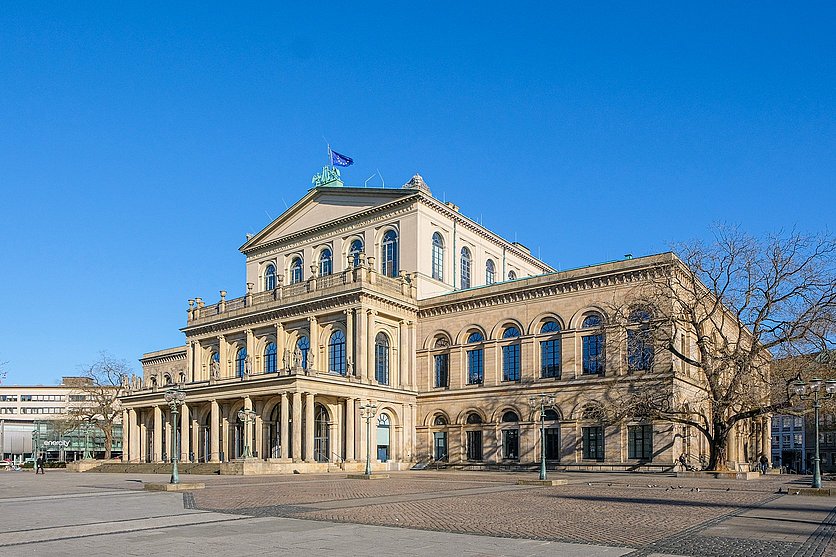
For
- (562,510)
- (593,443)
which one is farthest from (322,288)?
(562,510)

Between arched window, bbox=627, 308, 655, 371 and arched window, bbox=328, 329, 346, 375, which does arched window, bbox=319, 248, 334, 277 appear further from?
arched window, bbox=627, 308, 655, 371

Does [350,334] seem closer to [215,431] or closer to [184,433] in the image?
[215,431]

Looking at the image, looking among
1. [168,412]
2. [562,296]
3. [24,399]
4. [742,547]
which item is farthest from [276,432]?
[24,399]

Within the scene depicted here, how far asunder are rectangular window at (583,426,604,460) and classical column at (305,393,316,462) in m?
18.2

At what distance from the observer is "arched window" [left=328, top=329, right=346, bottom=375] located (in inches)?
2355

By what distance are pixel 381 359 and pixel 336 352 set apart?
136 inches

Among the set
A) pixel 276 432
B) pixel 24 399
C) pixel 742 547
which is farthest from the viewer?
pixel 24 399

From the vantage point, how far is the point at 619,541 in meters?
15.1

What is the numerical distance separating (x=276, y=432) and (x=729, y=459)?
115 feet

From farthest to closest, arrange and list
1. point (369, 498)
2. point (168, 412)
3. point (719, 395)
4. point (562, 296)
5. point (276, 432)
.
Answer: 1. point (168, 412)
2. point (276, 432)
3. point (562, 296)
4. point (719, 395)
5. point (369, 498)

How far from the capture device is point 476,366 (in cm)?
5988

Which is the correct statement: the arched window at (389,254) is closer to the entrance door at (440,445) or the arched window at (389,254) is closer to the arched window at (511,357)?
the arched window at (511,357)

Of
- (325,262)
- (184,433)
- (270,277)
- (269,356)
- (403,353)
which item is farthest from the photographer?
(270,277)

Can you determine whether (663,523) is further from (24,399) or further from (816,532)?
(24,399)
